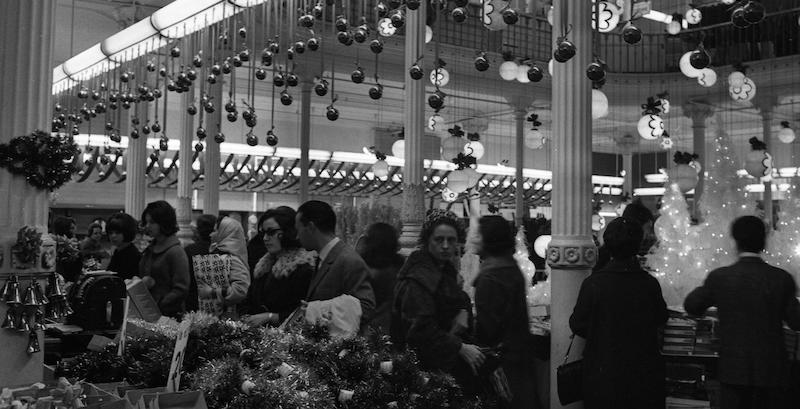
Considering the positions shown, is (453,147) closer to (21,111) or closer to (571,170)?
(571,170)

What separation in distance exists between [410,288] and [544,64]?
13.9 meters

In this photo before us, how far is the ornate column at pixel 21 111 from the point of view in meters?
3.78

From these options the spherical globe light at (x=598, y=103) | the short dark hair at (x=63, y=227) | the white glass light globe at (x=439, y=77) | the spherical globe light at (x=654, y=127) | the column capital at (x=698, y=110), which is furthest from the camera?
the column capital at (x=698, y=110)

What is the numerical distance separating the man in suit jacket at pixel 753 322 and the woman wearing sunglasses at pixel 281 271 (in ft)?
6.90

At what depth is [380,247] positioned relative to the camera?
182 inches

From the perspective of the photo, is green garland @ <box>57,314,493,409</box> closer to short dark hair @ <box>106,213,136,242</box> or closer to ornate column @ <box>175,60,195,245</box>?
short dark hair @ <box>106,213,136,242</box>

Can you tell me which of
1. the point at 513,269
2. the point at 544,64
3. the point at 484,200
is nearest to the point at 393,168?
the point at 544,64

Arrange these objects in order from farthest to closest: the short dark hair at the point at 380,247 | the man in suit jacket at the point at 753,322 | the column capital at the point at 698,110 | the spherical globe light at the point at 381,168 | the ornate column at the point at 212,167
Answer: the column capital at the point at 698,110 < the spherical globe light at the point at 381,168 < the ornate column at the point at 212,167 < the short dark hair at the point at 380,247 < the man in suit jacket at the point at 753,322

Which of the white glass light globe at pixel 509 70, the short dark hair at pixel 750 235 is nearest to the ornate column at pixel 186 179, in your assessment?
the white glass light globe at pixel 509 70

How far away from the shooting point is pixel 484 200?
24031 mm

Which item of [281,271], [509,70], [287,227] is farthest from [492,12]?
[281,271]

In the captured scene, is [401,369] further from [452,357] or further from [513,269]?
[513,269]

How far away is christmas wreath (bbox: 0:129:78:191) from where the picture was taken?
3803 millimetres

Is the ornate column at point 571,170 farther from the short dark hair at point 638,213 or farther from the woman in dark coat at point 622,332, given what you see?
the woman in dark coat at point 622,332
